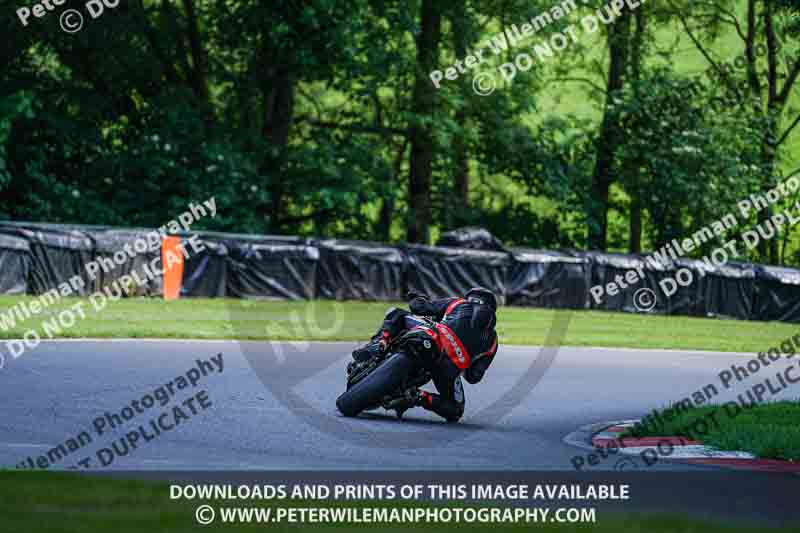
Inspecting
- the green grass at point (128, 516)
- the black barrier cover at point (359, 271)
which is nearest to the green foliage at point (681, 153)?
the black barrier cover at point (359, 271)

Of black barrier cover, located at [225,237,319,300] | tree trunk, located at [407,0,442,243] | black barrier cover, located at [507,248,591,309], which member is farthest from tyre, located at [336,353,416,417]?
tree trunk, located at [407,0,442,243]

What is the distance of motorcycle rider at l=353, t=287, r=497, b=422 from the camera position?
A: 10.6 m

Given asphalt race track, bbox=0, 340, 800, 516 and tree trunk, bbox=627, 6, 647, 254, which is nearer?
asphalt race track, bbox=0, 340, 800, 516

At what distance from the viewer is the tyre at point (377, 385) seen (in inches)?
415

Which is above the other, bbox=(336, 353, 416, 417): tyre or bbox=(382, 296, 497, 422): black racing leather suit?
bbox=(382, 296, 497, 422): black racing leather suit

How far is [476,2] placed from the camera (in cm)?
3962

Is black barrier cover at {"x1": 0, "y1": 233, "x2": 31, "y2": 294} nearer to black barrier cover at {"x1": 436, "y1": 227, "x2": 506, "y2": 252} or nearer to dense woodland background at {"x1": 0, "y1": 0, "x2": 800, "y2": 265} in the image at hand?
dense woodland background at {"x1": 0, "y1": 0, "x2": 800, "y2": 265}

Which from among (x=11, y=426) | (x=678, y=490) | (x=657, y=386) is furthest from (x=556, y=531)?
(x=657, y=386)

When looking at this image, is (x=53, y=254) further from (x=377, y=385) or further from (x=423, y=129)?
(x=423, y=129)

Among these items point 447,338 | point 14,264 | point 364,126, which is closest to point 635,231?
point 364,126

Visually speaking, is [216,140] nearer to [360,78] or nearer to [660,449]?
[360,78]

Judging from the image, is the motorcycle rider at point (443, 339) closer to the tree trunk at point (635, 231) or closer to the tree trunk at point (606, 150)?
the tree trunk at point (606, 150)

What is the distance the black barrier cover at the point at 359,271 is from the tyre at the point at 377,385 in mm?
17137

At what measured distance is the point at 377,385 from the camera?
10680 mm
